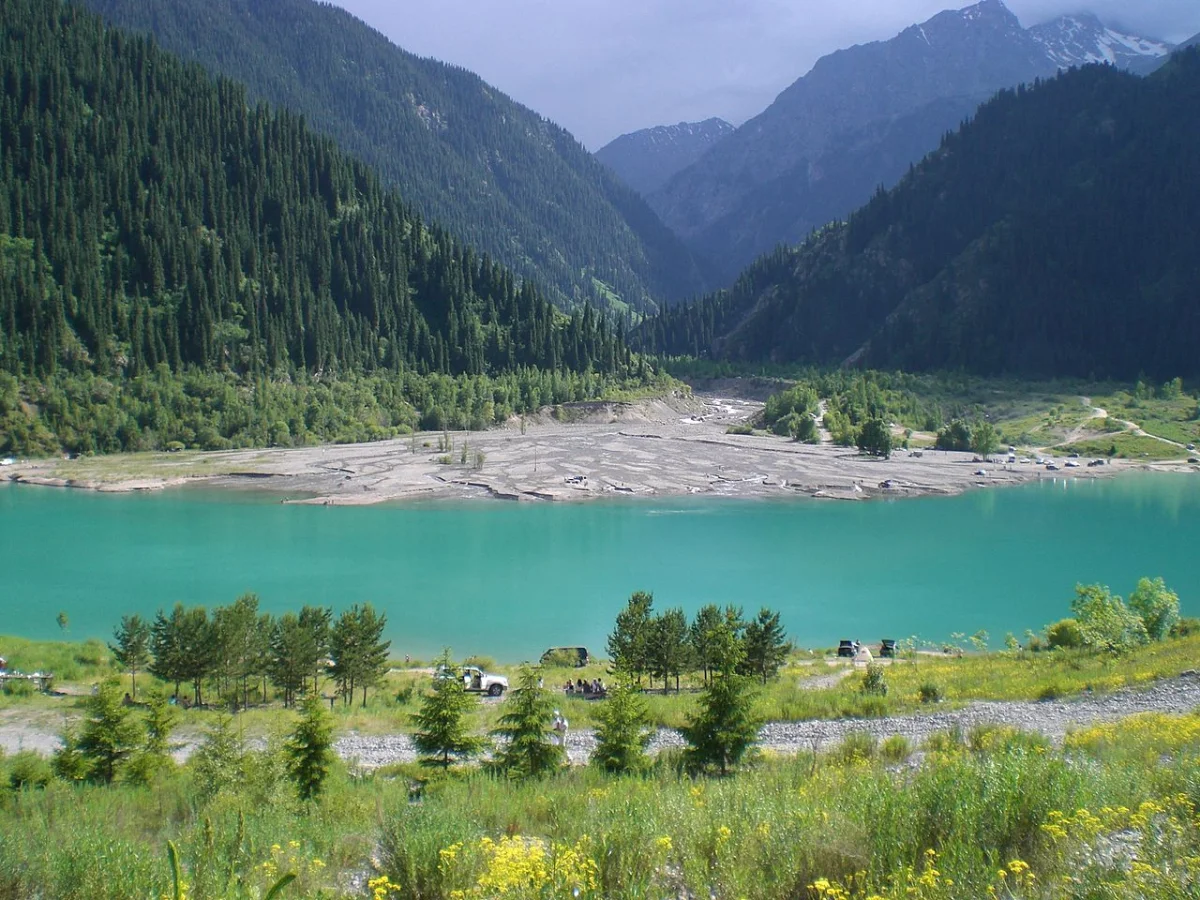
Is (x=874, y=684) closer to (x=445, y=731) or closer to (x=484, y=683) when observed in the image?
(x=445, y=731)

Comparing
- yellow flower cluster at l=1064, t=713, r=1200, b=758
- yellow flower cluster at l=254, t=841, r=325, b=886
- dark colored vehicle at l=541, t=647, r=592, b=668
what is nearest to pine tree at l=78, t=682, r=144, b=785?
yellow flower cluster at l=254, t=841, r=325, b=886

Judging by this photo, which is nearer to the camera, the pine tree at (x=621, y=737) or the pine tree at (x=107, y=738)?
the pine tree at (x=621, y=737)

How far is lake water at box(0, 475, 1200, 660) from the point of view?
114 ft

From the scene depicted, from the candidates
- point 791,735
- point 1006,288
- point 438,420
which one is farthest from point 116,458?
point 1006,288

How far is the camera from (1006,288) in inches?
5768

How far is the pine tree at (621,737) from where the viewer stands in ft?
38.8

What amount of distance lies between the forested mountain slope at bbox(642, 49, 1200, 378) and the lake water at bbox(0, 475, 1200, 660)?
84.6 m

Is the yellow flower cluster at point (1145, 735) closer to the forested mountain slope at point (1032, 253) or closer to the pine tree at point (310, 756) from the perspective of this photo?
the pine tree at point (310, 756)

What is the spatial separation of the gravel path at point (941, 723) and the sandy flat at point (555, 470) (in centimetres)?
4646

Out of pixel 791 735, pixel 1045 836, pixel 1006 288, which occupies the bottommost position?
pixel 791 735

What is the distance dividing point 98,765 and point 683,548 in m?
37.6

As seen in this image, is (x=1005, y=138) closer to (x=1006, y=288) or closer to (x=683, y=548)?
(x=1006, y=288)

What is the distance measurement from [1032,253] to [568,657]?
150 metres

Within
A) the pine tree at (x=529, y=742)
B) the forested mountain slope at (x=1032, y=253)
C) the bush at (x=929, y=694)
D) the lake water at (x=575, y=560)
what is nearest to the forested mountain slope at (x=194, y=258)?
the lake water at (x=575, y=560)
